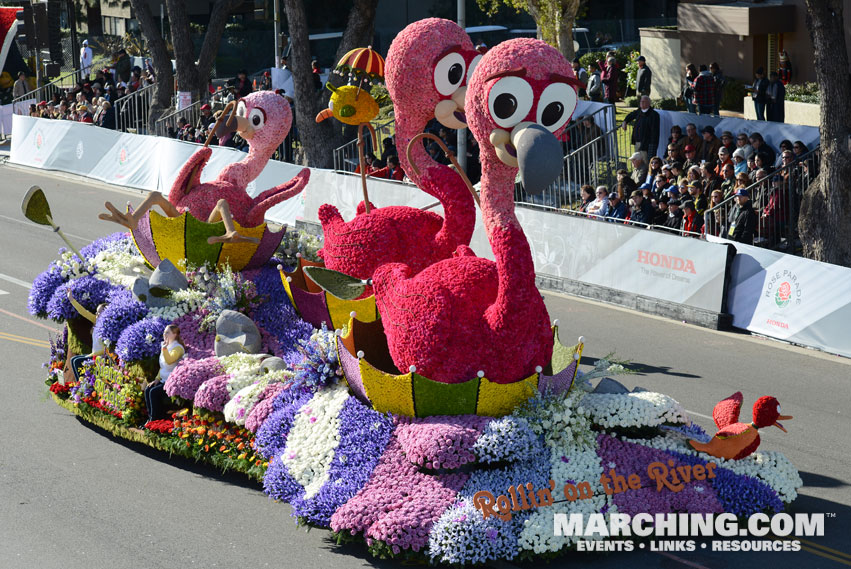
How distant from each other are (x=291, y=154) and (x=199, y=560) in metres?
18.5

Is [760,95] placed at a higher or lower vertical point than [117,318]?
higher

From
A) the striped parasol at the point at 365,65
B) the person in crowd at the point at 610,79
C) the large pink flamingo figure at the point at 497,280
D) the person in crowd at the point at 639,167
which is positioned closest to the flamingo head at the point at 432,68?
the striped parasol at the point at 365,65

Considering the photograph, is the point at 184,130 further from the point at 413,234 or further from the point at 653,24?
the point at 653,24

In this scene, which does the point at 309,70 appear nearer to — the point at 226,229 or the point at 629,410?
the point at 226,229

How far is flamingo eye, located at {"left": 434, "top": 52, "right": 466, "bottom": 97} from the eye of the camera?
37.1 ft

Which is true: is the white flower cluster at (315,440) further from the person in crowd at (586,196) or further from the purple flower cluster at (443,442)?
the person in crowd at (586,196)

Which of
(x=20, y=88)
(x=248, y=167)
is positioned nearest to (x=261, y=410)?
(x=248, y=167)

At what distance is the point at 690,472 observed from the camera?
9484 mm

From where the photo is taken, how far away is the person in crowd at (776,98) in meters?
23.3

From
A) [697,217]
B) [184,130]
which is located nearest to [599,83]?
[184,130]

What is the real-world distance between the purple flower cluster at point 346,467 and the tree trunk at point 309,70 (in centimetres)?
1561

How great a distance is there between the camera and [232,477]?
1083 cm

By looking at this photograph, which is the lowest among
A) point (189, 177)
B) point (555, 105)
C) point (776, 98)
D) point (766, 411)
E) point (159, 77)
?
point (766, 411)

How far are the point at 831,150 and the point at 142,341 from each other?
34.9 feet
